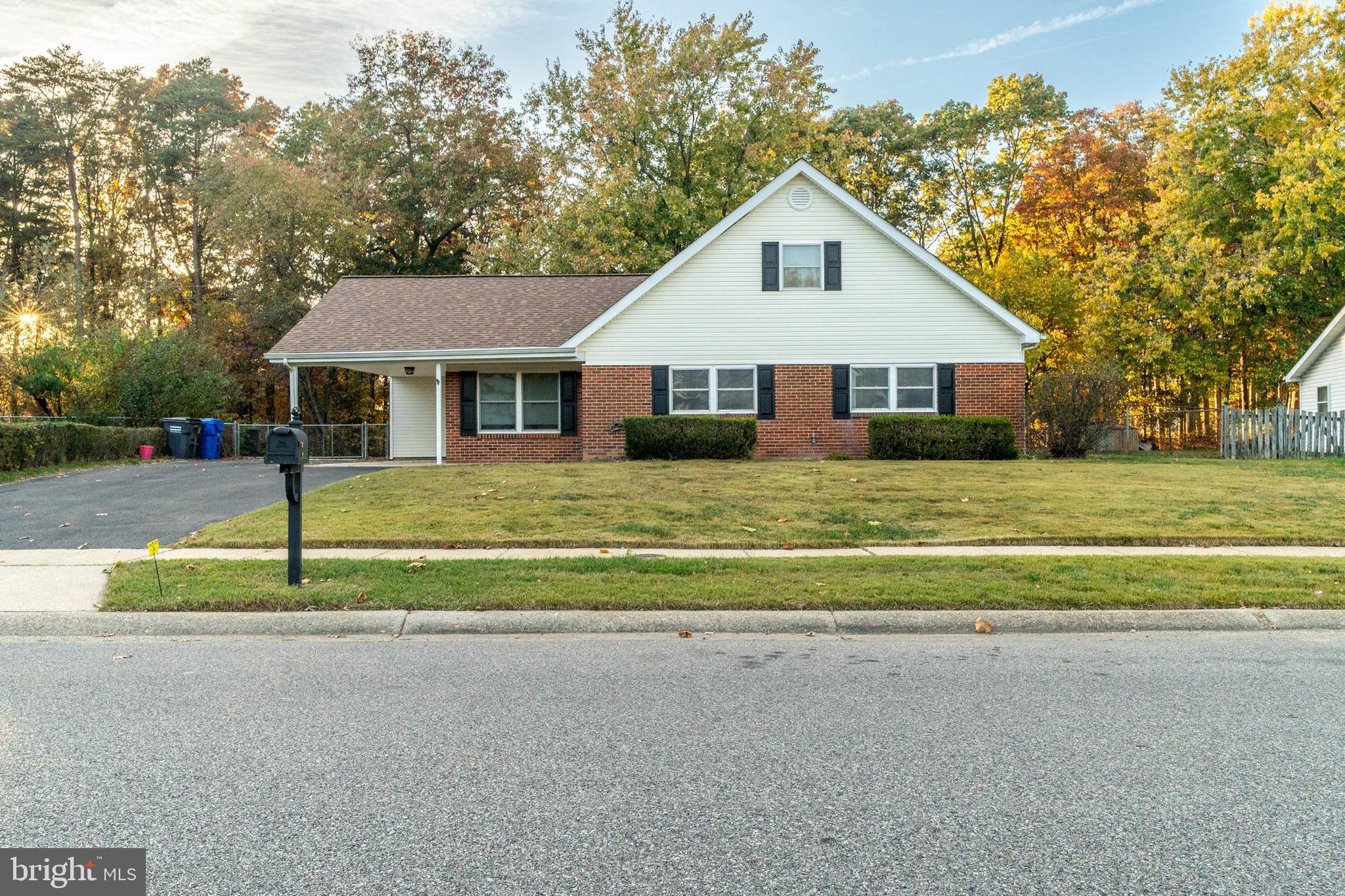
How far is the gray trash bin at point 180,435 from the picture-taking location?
87.9ft

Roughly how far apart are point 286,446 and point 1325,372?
32.3 meters

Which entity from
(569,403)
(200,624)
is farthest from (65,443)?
(200,624)

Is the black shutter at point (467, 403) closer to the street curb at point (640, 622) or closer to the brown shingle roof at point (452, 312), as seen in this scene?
the brown shingle roof at point (452, 312)

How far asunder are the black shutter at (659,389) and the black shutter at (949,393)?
6.60m

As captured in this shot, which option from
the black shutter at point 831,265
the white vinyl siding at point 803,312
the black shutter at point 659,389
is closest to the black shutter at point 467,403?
the white vinyl siding at point 803,312

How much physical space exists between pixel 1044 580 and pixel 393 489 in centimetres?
1050

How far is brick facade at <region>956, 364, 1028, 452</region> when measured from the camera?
22.9 m

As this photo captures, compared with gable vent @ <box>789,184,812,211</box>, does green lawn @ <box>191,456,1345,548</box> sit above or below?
below

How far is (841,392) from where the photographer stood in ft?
75.7

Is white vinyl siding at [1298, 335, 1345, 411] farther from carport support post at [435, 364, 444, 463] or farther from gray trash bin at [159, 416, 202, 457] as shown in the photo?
gray trash bin at [159, 416, 202, 457]

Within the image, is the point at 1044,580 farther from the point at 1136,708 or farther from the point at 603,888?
the point at 603,888

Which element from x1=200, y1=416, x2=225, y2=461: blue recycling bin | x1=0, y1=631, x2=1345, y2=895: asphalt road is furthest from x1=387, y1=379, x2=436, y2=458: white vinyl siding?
x1=0, y1=631, x2=1345, y2=895: asphalt road

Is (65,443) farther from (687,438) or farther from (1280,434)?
(1280,434)

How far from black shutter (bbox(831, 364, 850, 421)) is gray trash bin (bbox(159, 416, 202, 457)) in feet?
59.3
